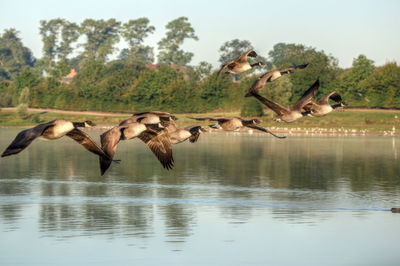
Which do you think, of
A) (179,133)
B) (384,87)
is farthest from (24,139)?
(384,87)

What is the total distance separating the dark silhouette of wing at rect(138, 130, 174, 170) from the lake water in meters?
8.27

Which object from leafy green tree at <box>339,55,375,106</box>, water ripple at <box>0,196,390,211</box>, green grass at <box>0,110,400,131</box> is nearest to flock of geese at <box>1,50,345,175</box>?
water ripple at <box>0,196,390,211</box>

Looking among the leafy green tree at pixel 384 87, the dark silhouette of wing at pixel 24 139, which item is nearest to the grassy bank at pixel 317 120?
the leafy green tree at pixel 384 87

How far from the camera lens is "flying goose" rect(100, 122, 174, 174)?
2069 cm

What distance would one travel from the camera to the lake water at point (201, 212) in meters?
33.2

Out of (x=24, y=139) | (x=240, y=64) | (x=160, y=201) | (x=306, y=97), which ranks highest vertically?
(x=240, y=64)

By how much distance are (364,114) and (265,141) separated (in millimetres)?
22192

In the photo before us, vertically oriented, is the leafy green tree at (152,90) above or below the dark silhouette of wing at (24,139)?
above

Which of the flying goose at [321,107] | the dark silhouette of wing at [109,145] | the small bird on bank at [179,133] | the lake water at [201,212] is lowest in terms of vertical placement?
the lake water at [201,212]

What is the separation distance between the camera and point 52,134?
2022cm

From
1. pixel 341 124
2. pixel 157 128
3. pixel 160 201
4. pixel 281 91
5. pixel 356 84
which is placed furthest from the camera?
pixel 356 84

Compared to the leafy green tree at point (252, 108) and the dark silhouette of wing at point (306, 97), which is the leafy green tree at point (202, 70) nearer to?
the leafy green tree at point (252, 108)

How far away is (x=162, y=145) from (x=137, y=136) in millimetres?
1846

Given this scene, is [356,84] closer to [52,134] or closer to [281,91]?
[281,91]
